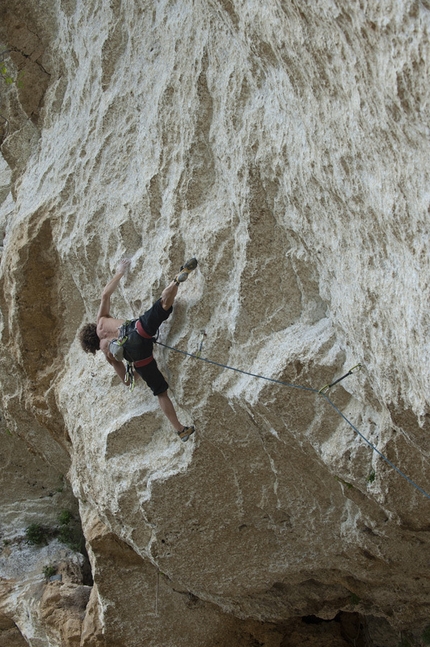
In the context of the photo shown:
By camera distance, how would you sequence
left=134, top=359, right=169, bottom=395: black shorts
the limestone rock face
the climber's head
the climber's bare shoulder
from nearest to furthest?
the limestone rock face, left=134, top=359, right=169, bottom=395: black shorts, the climber's bare shoulder, the climber's head

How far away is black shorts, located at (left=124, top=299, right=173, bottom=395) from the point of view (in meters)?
4.06

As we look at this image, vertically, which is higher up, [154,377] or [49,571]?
[154,377]

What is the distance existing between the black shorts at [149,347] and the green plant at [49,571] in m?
3.35

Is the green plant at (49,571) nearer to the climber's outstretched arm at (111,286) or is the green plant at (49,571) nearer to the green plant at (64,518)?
the green plant at (64,518)

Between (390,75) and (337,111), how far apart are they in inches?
20.7

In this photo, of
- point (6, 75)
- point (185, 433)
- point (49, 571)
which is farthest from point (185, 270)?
point (49, 571)

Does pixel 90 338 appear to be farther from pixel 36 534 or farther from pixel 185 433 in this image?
pixel 36 534

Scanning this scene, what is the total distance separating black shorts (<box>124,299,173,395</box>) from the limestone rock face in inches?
3.9

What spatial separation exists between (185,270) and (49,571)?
13.9 ft

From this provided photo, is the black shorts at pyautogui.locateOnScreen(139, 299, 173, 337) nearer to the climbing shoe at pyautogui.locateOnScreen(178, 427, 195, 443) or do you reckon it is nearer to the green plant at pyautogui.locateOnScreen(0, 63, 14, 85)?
the climbing shoe at pyautogui.locateOnScreen(178, 427, 195, 443)

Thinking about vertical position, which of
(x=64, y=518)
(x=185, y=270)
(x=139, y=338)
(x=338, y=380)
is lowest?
(x=64, y=518)

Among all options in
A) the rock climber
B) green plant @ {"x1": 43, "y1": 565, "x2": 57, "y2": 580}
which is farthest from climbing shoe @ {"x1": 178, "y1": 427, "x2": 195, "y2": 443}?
green plant @ {"x1": 43, "y1": 565, "x2": 57, "y2": 580}

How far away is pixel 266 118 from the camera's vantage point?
3.41 meters

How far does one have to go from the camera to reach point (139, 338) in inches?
163
